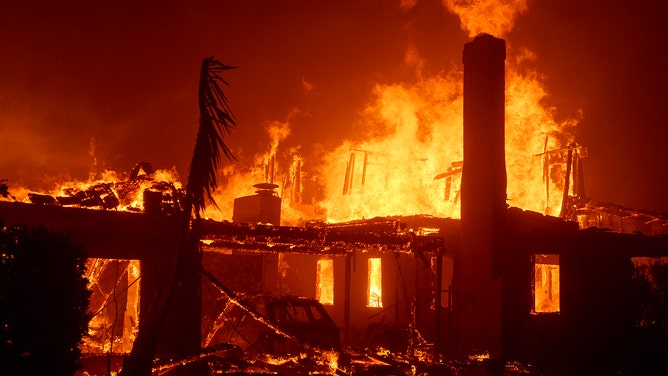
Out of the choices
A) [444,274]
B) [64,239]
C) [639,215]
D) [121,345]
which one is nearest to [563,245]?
[444,274]

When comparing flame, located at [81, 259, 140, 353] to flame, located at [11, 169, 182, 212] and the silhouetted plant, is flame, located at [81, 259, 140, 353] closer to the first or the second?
flame, located at [11, 169, 182, 212]

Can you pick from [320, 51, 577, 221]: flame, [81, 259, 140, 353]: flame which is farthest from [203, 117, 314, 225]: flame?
[81, 259, 140, 353]: flame

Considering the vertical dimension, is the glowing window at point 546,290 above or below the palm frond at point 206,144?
below

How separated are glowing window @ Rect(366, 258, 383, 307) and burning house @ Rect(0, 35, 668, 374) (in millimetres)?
73

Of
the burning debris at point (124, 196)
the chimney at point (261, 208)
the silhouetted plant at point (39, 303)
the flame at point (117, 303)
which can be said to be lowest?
the flame at point (117, 303)

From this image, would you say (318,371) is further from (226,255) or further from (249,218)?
(249,218)

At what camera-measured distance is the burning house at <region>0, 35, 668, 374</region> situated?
11094mm

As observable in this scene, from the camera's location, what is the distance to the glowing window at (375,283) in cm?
2459

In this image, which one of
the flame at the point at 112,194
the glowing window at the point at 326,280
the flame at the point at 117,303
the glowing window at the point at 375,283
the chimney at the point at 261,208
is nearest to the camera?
the flame at the point at 112,194

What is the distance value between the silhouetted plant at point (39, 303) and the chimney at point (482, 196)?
1342 cm

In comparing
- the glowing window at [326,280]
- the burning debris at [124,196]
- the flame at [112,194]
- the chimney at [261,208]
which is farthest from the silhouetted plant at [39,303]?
the glowing window at [326,280]

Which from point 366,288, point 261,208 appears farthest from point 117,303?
point 261,208

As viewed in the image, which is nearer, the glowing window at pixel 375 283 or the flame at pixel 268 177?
the glowing window at pixel 375 283

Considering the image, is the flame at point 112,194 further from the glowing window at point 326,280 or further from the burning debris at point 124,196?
the glowing window at point 326,280
